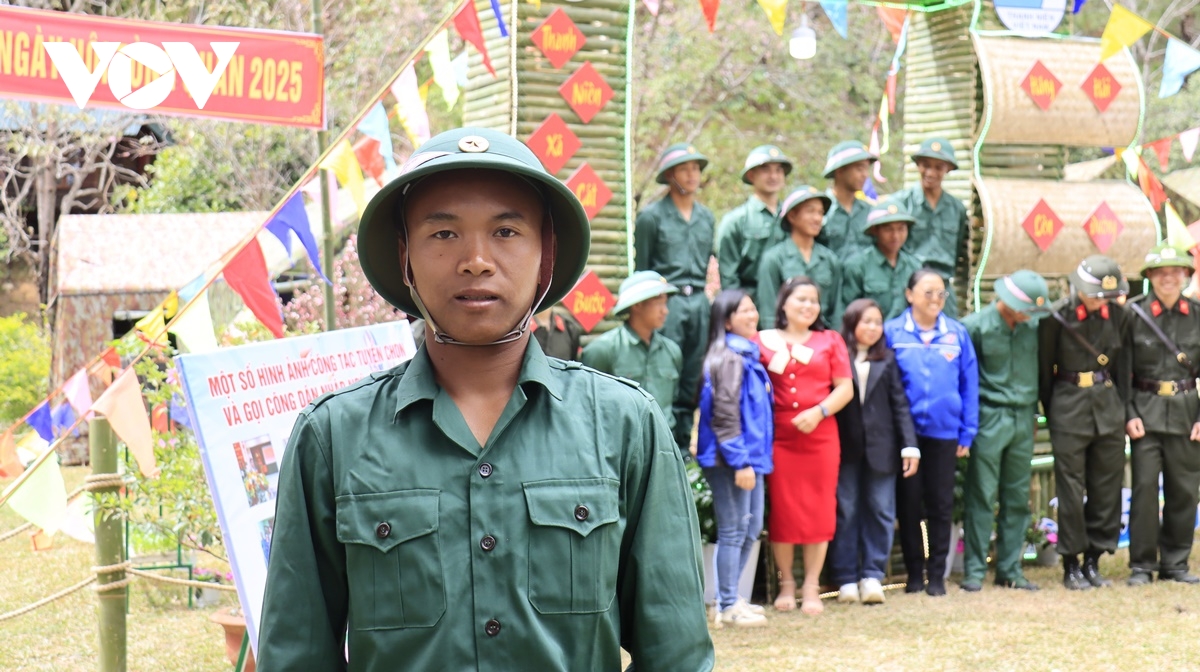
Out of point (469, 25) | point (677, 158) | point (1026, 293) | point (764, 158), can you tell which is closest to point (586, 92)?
point (469, 25)

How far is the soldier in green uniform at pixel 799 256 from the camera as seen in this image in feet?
22.7

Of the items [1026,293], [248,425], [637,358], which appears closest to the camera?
[248,425]

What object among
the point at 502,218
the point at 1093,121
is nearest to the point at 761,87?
the point at 1093,121

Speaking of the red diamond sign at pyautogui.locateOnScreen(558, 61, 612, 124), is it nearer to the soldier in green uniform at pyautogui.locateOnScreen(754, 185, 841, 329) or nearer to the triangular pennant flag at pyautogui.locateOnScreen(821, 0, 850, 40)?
the soldier in green uniform at pyautogui.locateOnScreen(754, 185, 841, 329)

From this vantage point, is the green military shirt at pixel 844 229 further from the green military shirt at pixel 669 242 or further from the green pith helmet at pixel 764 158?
the green military shirt at pixel 669 242

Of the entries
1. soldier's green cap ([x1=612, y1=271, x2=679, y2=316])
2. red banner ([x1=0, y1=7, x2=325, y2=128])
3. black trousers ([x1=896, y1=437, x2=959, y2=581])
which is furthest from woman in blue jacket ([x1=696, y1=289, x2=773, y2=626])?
red banner ([x1=0, y1=7, x2=325, y2=128])

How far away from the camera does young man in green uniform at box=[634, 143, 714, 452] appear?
705 centimetres

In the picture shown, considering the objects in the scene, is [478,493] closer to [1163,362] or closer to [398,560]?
[398,560]

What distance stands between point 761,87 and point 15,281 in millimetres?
10623

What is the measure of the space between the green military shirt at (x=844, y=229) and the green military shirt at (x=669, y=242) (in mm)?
841

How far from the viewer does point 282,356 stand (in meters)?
3.57

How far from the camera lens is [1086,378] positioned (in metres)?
6.93

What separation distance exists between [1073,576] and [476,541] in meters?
6.07

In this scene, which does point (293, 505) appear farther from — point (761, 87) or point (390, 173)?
point (761, 87)
